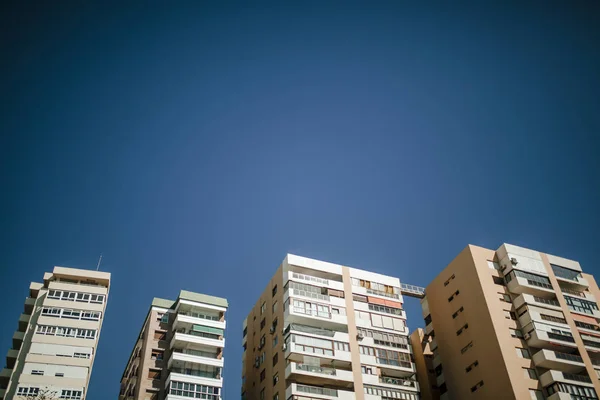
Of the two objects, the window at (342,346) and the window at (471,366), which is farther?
the window at (342,346)

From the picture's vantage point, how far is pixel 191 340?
55625mm

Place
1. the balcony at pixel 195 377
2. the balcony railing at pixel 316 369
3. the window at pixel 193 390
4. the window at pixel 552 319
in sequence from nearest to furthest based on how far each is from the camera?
the balcony railing at pixel 316 369 → the window at pixel 193 390 → the balcony at pixel 195 377 → the window at pixel 552 319

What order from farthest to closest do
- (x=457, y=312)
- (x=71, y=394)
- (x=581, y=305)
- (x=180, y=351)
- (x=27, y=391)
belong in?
(x=581, y=305) < (x=457, y=312) < (x=180, y=351) < (x=71, y=394) < (x=27, y=391)

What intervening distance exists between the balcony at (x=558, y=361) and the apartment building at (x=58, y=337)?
39.7 m

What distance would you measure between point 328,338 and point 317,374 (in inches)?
156

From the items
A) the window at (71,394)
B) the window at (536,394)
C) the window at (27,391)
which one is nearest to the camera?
the window at (536,394)

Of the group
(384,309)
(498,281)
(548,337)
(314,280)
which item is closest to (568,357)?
(548,337)

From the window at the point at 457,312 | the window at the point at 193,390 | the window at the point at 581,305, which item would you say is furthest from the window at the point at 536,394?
the window at the point at 193,390

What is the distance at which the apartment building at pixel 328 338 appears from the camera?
169 ft

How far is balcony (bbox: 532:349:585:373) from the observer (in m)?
50.6

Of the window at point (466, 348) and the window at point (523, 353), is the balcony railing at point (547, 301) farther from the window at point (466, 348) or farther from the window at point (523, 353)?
the window at point (466, 348)

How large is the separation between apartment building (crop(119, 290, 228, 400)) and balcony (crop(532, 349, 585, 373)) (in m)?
28.2

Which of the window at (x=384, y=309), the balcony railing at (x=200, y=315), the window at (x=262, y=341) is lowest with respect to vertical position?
the window at (x=262, y=341)

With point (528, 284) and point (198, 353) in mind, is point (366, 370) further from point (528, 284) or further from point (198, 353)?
point (528, 284)
